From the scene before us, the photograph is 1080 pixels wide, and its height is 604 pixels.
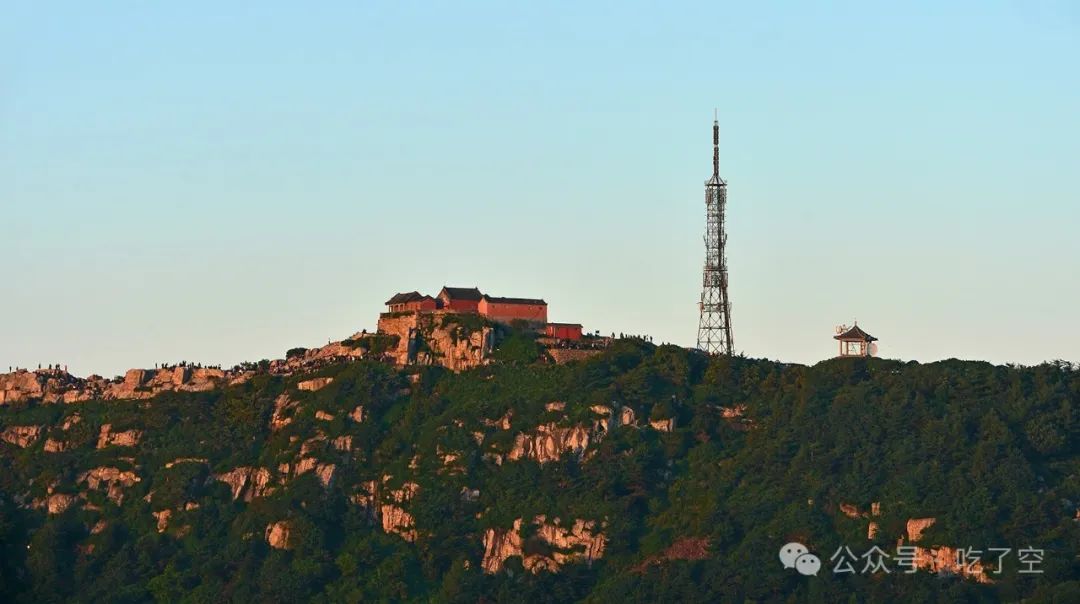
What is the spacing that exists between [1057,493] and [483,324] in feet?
121

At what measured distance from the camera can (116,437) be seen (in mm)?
153875

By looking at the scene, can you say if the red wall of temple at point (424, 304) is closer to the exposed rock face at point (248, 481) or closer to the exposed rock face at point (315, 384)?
the exposed rock face at point (315, 384)

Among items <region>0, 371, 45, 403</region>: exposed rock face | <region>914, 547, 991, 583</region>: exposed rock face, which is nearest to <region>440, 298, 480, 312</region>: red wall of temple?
<region>0, 371, 45, 403</region>: exposed rock face

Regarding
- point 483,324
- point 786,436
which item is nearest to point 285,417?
point 483,324

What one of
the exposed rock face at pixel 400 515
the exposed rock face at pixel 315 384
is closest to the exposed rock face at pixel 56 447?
the exposed rock face at pixel 315 384

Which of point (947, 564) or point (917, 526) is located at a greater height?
point (917, 526)

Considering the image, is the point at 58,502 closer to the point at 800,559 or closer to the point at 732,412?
the point at 732,412

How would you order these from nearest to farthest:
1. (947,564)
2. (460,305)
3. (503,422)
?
(947,564) < (503,422) < (460,305)

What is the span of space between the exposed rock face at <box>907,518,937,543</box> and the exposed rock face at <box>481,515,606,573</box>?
16.3 m

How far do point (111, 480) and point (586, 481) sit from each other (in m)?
29.9

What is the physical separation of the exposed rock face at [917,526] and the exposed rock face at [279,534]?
3386 cm

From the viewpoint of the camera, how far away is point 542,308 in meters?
156

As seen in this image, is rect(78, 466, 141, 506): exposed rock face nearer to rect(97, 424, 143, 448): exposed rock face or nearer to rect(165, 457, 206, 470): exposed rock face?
rect(165, 457, 206, 470): exposed rock face

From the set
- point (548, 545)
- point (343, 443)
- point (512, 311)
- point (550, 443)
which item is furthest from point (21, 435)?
point (548, 545)
